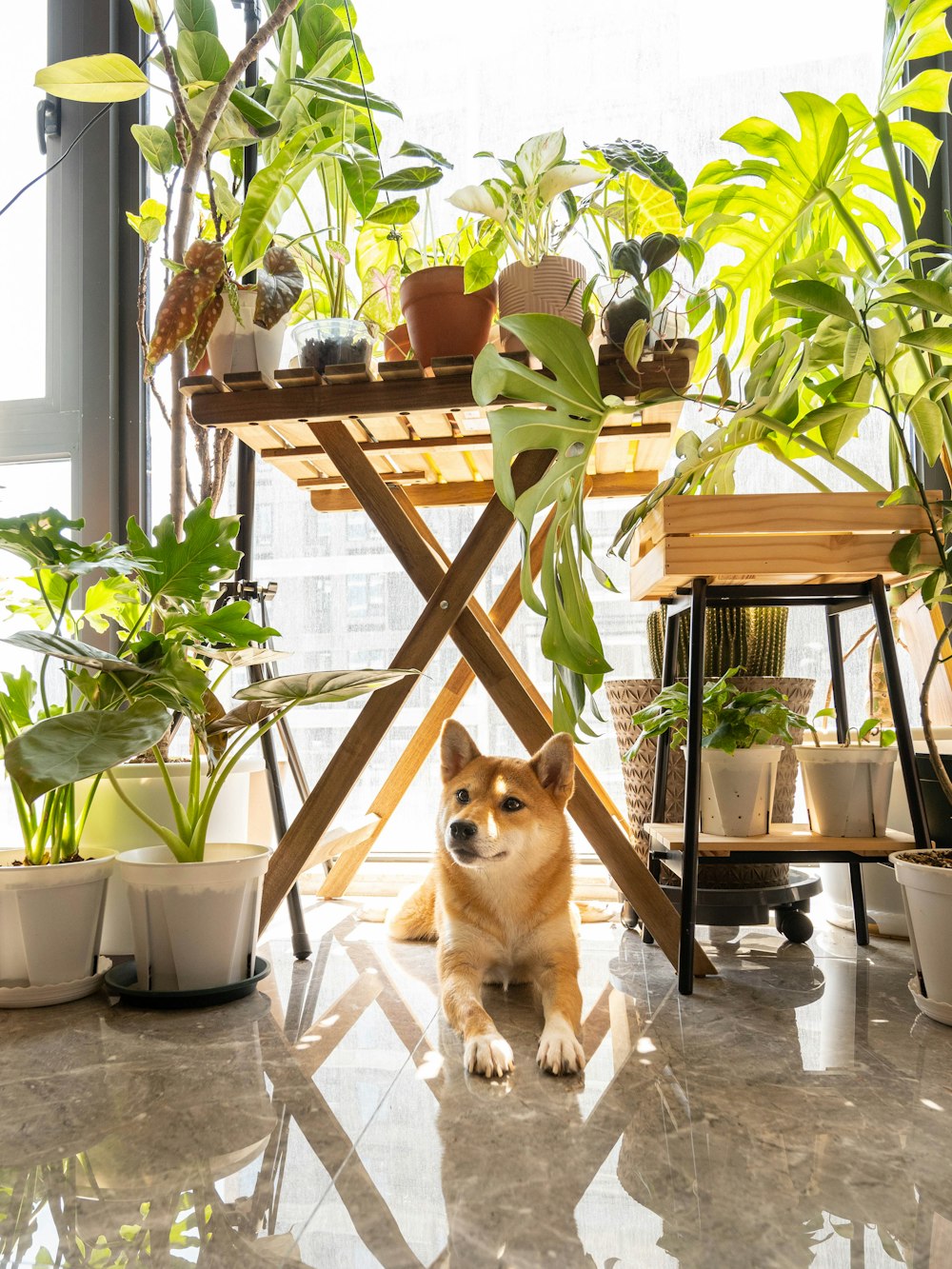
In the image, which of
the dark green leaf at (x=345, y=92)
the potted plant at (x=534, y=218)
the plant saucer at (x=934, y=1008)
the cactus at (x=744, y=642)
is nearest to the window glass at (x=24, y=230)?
the dark green leaf at (x=345, y=92)

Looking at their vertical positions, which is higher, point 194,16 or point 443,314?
point 194,16

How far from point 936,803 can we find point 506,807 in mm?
842

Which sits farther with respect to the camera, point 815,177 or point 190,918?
point 815,177

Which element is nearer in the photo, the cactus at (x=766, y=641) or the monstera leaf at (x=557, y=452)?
the monstera leaf at (x=557, y=452)

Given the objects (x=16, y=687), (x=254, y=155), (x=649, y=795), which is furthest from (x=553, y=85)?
(x=16, y=687)

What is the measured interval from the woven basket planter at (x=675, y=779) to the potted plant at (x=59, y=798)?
101 centimetres

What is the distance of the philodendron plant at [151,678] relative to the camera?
50.3 inches

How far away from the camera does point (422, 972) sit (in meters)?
1.61

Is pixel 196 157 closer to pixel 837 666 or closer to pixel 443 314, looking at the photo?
pixel 443 314

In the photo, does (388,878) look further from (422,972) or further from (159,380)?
(159,380)

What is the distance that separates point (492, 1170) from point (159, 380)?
241 cm

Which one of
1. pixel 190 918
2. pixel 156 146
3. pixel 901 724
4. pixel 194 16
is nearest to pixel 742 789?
pixel 901 724

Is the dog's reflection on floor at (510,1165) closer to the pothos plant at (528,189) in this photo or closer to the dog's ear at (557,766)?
the dog's ear at (557,766)

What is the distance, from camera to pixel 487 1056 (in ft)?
3.77
